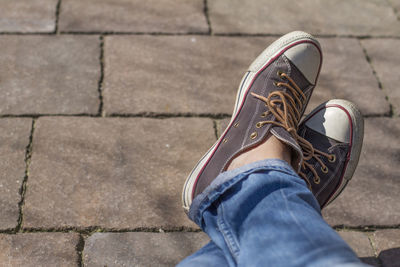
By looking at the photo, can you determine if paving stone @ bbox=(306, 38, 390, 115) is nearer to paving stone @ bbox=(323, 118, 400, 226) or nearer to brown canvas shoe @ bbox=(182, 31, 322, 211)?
paving stone @ bbox=(323, 118, 400, 226)

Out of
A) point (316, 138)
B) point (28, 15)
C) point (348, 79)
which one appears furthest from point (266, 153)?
point (28, 15)

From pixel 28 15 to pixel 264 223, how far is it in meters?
1.86

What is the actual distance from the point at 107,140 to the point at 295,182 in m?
0.92

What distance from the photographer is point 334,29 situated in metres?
2.86

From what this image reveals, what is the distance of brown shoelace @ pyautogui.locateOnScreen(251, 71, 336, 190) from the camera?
79.4 inches

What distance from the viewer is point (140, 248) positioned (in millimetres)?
1901

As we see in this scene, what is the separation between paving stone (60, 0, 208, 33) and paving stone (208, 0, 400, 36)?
0.11 meters

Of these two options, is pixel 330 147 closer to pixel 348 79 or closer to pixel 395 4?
pixel 348 79

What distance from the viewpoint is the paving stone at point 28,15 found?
268 centimetres

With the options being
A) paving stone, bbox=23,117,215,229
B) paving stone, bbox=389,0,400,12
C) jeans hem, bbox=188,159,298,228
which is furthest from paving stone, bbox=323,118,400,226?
paving stone, bbox=389,0,400,12

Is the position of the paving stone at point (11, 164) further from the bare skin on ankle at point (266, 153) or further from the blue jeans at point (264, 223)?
the bare skin on ankle at point (266, 153)

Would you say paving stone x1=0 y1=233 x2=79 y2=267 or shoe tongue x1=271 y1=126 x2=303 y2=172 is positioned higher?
shoe tongue x1=271 y1=126 x2=303 y2=172

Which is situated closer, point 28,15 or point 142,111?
point 142,111

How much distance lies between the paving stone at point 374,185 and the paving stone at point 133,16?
1.02m
